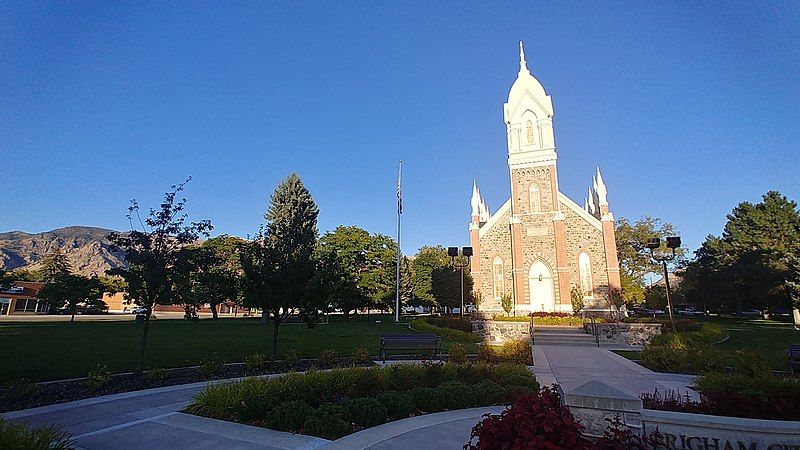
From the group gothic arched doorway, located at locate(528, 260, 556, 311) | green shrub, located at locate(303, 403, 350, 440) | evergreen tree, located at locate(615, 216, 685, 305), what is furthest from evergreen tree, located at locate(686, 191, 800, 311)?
green shrub, located at locate(303, 403, 350, 440)

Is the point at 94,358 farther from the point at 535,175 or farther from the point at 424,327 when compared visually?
the point at 535,175

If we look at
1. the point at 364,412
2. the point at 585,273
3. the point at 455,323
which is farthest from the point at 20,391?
the point at 585,273

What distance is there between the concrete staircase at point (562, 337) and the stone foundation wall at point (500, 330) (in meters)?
0.73

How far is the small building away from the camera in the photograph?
58688 mm

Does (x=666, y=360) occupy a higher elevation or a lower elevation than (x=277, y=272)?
lower

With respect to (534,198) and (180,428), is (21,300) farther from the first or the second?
(180,428)

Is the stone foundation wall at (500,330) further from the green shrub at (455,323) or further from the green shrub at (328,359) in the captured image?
the green shrub at (328,359)

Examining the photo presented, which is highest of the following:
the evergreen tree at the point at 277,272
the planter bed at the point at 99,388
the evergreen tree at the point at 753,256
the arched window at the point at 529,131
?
the arched window at the point at 529,131

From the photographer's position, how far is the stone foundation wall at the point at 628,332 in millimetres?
20906

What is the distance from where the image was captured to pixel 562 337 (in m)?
21.1

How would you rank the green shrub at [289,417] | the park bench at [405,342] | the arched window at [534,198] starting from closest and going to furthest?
the green shrub at [289,417]
the park bench at [405,342]
the arched window at [534,198]

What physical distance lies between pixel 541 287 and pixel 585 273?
389 cm

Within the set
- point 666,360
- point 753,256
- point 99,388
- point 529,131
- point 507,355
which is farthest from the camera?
point 753,256

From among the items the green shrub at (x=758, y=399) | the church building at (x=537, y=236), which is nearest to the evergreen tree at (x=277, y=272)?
the green shrub at (x=758, y=399)
